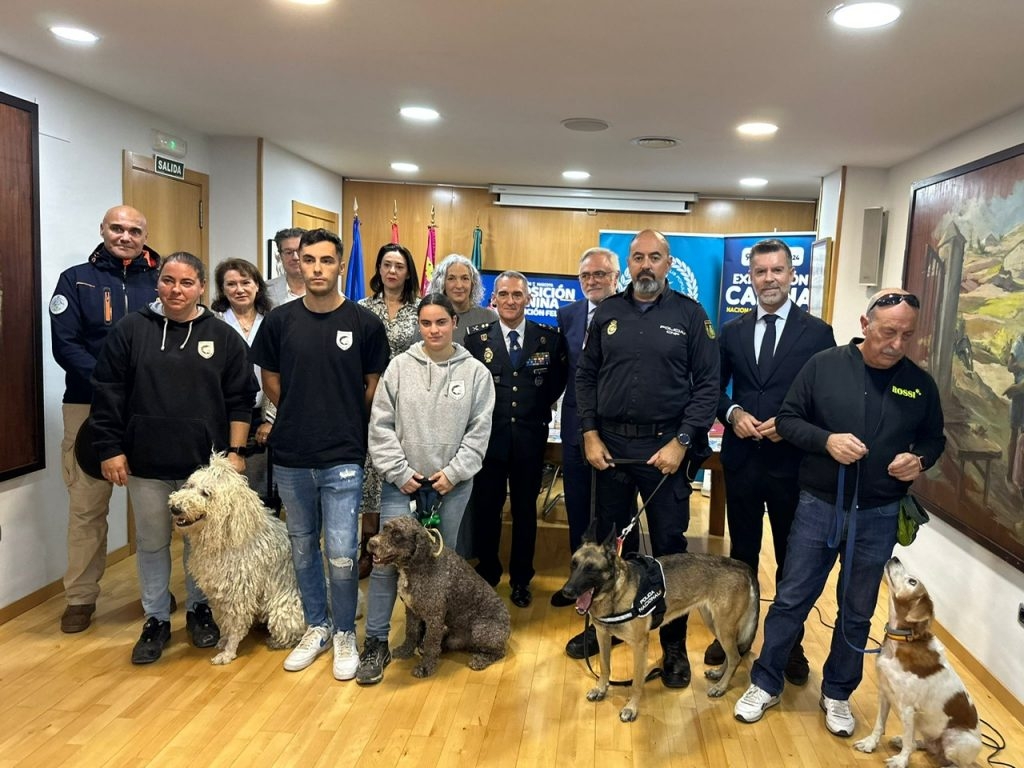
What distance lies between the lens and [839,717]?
2705mm

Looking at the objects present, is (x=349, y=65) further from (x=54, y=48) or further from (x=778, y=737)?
(x=778, y=737)

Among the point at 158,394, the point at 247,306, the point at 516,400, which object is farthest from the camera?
the point at 247,306

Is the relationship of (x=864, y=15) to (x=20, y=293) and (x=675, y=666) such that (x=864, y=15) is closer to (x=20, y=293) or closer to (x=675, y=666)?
(x=675, y=666)

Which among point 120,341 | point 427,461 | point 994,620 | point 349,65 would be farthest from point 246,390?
point 994,620

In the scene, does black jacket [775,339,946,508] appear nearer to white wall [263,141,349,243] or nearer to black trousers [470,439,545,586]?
black trousers [470,439,545,586]

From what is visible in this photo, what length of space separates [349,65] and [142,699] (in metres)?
2.77

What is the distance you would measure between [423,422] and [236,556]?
947 millimetres

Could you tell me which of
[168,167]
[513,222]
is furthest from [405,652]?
[513,222]

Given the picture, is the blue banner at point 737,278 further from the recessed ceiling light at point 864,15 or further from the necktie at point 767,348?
the recessed ceiling light at point 864,15

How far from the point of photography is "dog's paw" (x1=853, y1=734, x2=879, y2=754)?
2.58 m

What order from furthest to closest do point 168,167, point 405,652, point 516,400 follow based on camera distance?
point 168,167 < point 516,400 < point 405,652

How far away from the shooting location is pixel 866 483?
2518 mm

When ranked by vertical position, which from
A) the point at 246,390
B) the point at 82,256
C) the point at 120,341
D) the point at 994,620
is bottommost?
the point at 994,620

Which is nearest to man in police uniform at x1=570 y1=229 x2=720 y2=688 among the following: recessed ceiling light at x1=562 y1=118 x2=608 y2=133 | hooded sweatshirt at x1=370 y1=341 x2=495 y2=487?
hooded sweatshirt at x1=370 y1=341 x2=495 y2=487
